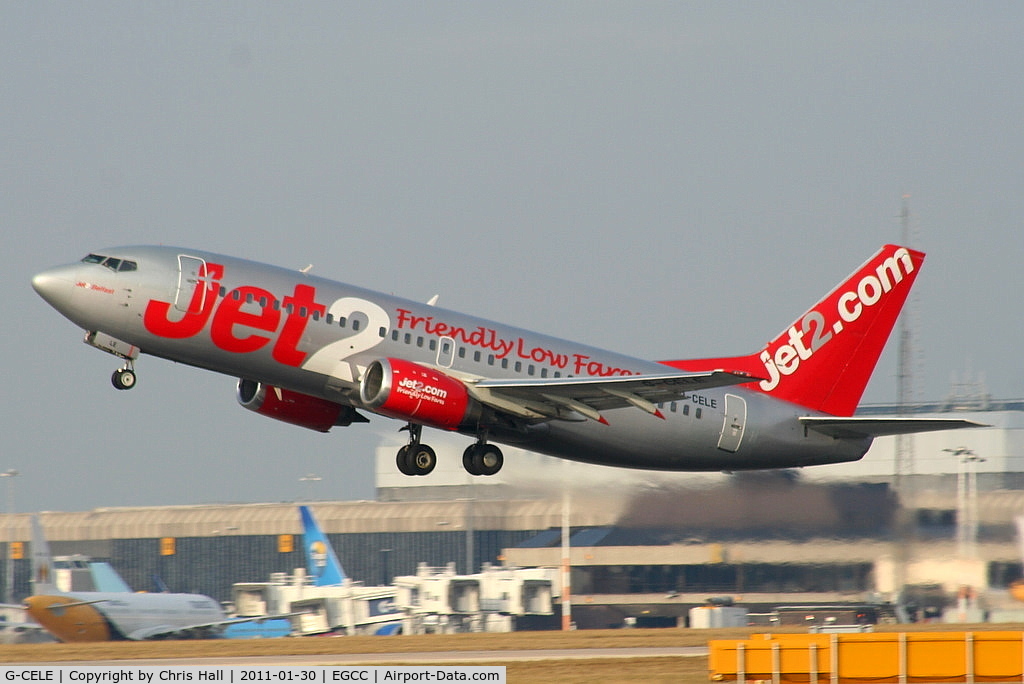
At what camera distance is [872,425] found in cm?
3553

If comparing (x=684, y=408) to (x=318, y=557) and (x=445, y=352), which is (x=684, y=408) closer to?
(x=445, y=352)

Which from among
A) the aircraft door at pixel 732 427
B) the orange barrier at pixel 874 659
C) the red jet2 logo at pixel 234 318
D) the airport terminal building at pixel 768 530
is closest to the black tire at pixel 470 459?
the red jet2 logo at pixel 234 318

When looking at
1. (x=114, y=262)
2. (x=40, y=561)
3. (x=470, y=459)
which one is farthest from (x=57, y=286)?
(x=40, y=561)

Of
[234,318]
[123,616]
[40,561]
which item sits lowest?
[123,616]

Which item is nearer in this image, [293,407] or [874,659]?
[874,659]

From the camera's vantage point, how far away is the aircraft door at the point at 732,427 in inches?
1406

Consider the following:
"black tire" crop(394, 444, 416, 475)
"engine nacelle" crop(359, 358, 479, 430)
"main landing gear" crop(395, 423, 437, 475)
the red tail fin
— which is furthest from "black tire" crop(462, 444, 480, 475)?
the red tail fin

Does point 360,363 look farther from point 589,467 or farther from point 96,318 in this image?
point 589,467

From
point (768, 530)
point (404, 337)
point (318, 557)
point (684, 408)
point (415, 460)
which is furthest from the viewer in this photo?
point (318, 557)

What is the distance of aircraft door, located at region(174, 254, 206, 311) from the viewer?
30453mm

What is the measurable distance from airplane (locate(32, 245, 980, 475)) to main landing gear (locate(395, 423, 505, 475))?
4 cm

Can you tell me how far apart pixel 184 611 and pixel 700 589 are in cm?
1800

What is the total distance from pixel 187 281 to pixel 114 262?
1750 millimetres

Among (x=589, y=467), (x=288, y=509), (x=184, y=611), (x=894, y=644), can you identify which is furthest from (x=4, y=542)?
(x=894, y=644)
